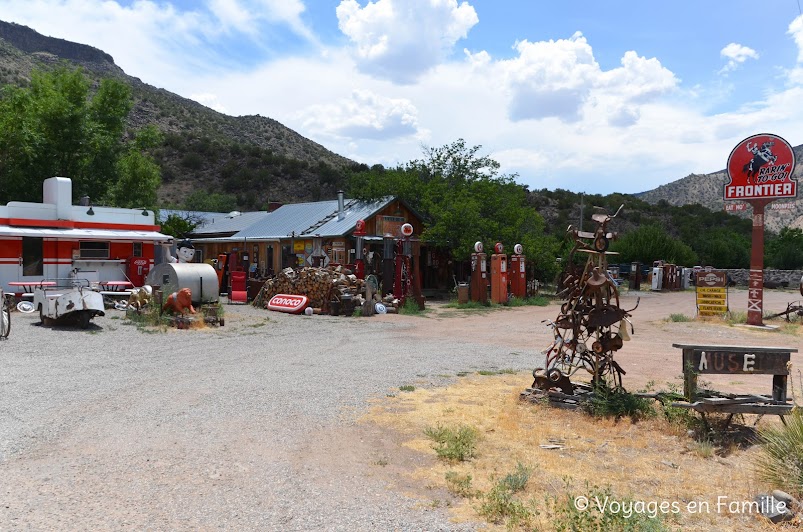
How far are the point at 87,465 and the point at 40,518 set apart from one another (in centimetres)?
116

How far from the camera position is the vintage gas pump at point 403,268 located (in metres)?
22.6

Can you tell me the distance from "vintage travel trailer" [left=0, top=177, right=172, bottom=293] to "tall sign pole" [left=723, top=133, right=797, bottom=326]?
21.1 metres

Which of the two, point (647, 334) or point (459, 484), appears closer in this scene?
point (459, 484)

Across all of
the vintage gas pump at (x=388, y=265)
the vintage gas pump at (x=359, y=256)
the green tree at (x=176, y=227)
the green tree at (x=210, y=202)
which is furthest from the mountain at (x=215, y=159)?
the vintage gas pump at (x=388, y=265)

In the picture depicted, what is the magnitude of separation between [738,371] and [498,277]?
18015mm

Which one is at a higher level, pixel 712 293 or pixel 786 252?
pixel 786 252

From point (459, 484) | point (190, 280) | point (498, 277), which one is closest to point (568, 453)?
point (459, 484)

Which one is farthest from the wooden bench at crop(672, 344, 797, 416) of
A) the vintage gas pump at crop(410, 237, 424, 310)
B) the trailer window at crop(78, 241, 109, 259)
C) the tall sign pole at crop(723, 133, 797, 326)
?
the trailer window at crop(78, 241, 109, 259)

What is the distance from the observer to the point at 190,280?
17125mm

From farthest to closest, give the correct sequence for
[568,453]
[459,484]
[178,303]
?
[178,303] → [568,453] → [459,484]

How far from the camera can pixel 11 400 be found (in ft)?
→ 25.6

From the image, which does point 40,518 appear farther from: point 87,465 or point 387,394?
point 387,394

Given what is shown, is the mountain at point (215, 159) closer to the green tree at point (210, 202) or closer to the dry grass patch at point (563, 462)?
the green tree at point (210, 202)

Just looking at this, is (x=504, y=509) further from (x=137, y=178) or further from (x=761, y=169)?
(x=137, y=178)
